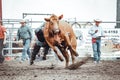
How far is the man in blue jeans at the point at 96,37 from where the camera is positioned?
48.0ft

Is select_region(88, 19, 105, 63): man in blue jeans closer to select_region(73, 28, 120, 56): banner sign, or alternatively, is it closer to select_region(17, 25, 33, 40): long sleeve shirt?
select_region(73, 28, 120, 56): banner sign

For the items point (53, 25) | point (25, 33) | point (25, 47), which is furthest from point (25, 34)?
point (53, 25)

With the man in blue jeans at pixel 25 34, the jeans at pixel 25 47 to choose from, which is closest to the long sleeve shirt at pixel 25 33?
the man in blue jeans at pixel 25 34

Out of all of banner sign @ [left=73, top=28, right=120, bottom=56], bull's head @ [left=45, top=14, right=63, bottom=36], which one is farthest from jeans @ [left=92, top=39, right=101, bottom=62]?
bull's head @ [left=45, top=14, right=63, bottom=36]

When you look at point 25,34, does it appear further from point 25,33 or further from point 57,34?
point 57,34

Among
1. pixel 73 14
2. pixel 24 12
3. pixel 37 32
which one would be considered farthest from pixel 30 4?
pixel 37 32

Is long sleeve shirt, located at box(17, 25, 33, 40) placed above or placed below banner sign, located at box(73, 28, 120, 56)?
above

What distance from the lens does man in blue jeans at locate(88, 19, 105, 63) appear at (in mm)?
14625


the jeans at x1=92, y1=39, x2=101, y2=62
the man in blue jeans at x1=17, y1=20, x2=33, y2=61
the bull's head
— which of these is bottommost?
the jeans at x1=92, y1=39, x2=101, y2=62

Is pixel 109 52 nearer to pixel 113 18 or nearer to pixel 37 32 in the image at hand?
pixel 37 32

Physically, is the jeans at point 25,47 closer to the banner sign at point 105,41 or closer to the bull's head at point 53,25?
the banner sign at point 105,41

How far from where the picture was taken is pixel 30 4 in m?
24.9

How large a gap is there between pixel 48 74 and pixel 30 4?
14.6 m

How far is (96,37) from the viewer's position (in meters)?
14.7
